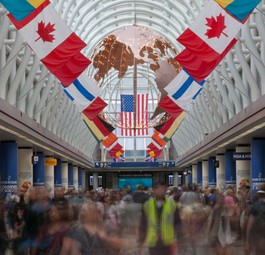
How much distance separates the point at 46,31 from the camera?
20109 millimetres

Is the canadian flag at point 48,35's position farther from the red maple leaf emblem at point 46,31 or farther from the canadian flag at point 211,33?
the canadian flag at point 211,33

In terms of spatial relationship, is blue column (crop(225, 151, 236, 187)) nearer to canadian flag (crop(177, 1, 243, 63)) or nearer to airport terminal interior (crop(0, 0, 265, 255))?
airport terminal interior (crop(0, 0, 265, 255))

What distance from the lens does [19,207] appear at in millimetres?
14438

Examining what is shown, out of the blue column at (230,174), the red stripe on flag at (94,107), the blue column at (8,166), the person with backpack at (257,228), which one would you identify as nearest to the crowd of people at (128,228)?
the person with backpack at (257,228)

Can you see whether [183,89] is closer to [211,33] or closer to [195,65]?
[195,65]

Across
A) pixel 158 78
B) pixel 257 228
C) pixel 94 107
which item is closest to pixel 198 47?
pixel 257 228

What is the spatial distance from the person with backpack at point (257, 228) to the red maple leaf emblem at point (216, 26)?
6.33m

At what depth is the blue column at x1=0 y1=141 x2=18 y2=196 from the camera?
33.6 m

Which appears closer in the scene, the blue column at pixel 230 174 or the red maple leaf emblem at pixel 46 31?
the red maple leaf emblem at pixel 46 31

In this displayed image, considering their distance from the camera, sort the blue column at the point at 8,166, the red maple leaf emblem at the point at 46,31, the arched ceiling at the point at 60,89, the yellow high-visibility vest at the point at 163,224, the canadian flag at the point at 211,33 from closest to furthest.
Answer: the yellow high-visibility vest at the point at 163,224, the canadian flag at the point at 211,33, the red maple leaf emblem at the point at 46,31, the arched ceiling at the point at 60,89, the blue column at the point at 8,166

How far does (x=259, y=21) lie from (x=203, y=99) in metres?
21.7

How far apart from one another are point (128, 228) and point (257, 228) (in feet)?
11.5

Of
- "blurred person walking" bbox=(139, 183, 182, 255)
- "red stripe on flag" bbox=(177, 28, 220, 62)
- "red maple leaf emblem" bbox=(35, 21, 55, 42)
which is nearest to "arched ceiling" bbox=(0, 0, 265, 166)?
"red maple leaf emblem" bbox=(35, 21, 55, 42)

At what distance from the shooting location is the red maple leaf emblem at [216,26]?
1909 centimetres
